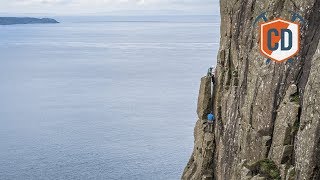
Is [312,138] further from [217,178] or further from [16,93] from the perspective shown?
[16,93]

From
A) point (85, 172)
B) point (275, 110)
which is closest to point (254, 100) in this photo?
point (275, 110)

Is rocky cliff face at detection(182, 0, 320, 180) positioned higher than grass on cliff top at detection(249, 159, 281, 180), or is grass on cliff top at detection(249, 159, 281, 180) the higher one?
rocky cliff face at detection(182, 0, 320, 180)

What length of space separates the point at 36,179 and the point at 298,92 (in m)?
75.7

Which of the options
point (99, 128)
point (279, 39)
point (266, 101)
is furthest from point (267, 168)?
point (99, 128)

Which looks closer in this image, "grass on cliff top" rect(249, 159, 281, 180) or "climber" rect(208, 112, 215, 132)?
"grass on cliff top" rect(249, 159, 281, 180)

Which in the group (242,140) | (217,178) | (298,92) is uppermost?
(298,92)

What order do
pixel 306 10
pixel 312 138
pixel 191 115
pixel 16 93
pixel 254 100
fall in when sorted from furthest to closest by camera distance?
pixel 16 93 → pixel 191 115 → pixel 254 100 → pixel 306 10 → pixel 312 138

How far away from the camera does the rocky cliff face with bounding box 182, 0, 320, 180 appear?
26.0 metres

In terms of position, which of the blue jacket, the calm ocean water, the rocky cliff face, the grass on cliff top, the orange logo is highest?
the orange logo

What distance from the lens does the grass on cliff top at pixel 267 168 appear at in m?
28.7

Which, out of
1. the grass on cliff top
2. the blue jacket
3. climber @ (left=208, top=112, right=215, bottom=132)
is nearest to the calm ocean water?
climber @ (left=208, top=112, right=215, bottom=132)

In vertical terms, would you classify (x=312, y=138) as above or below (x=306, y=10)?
below

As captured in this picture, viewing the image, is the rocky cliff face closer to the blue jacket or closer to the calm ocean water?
the blue jacket

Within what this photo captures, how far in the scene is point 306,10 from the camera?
93.0 feet
